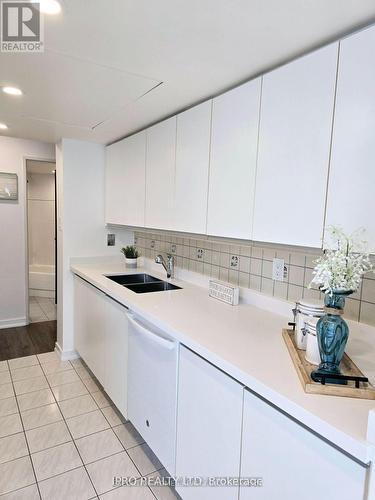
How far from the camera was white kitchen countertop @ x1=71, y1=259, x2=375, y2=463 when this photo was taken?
0.85 meters

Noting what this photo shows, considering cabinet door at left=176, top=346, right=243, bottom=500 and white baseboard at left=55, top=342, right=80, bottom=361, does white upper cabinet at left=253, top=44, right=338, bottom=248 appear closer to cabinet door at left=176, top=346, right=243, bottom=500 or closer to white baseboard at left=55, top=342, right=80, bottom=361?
cabinet door at left=176, top=346, right=243, bottom=500

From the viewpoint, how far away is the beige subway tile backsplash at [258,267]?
140 centimetres

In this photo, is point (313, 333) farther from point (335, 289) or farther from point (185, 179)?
point (185, 179)

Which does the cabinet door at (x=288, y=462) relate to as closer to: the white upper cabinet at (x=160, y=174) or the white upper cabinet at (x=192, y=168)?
the white upper cabinet at (x=192, y=168)

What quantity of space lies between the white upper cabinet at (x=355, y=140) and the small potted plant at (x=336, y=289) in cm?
12

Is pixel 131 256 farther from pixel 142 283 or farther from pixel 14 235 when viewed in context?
pixel 14 235

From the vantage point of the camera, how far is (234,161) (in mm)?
1631

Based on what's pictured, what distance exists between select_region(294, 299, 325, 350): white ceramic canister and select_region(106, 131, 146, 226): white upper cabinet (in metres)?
1.56

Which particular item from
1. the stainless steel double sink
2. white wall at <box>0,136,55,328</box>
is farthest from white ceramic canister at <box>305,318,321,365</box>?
white wall at <box>0,136,55,328</box>

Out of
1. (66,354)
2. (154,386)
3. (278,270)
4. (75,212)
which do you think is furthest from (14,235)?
(278,270)

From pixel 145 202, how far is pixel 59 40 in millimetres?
1304

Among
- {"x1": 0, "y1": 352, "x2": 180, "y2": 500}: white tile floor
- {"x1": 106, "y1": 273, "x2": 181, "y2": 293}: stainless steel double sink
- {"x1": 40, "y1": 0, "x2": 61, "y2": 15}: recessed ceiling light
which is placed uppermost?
{"x1": 40, "y1": 0, "x2": 61, "y2": 15}: recessed ceiling light

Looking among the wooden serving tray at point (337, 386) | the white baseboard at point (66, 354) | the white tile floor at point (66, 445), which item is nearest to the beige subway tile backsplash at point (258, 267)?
the wooden serving tray at point (337, 386)

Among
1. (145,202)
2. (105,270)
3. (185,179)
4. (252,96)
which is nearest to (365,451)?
(252,96)
